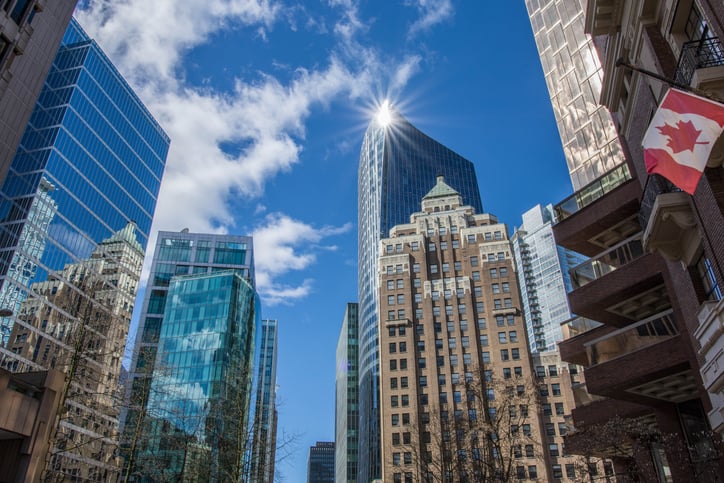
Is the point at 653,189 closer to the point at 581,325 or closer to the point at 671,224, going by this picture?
the point at 671,224

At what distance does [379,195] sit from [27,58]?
118 metres

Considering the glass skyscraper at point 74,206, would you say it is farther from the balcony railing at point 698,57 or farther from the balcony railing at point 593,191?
the balcony railing at point 698,57

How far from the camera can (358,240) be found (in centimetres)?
17425

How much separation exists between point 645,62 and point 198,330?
90.8 metres

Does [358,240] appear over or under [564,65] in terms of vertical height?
over

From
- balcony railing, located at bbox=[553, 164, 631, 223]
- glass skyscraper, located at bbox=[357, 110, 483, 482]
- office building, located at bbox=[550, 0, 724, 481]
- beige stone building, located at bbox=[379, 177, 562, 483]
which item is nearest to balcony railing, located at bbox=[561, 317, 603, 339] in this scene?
office building, located at bbox=[550, 0, 724, 481]

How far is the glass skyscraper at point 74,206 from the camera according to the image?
77562 mm

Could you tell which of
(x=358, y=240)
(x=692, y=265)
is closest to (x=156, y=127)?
(x=358, y=240)

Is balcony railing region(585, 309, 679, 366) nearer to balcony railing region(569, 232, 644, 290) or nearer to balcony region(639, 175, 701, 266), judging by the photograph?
balcony railing region(569, 232, 644, 290)

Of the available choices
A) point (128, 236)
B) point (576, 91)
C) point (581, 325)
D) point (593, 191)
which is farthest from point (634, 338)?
point (128, 236)

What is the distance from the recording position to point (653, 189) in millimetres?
19797

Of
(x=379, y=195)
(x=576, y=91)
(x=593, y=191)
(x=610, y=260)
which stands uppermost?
(x=379, y=195)

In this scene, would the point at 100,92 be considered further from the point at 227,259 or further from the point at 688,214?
the point at 688,214

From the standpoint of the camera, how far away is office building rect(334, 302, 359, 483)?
138875 millimetres
